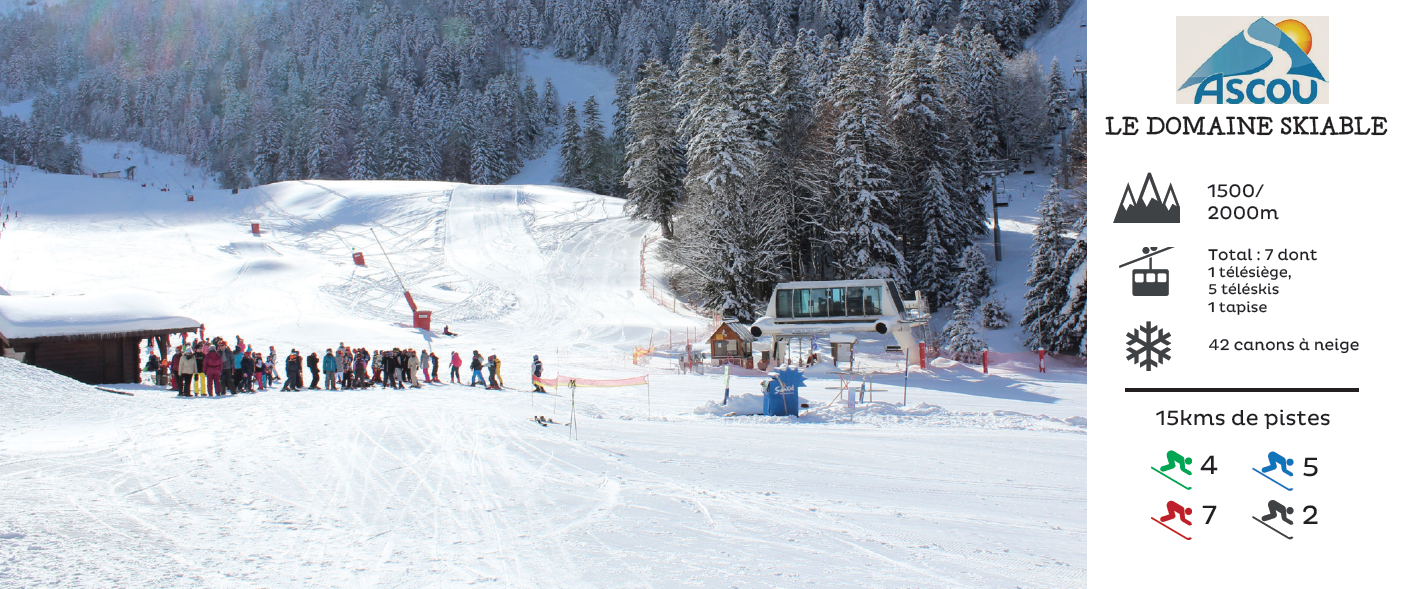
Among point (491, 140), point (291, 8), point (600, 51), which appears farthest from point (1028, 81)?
point (291, 8)

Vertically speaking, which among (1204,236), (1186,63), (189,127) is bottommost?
(1204,236)

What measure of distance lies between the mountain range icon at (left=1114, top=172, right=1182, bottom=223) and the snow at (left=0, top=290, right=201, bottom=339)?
21.4 m

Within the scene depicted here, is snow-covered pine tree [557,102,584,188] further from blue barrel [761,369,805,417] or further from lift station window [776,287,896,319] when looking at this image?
blue barrel [761,369,805,417]

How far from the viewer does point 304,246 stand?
40.5 meters

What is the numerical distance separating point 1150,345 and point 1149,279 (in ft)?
1.27

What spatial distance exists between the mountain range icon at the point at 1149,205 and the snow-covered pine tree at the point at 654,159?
35.8m

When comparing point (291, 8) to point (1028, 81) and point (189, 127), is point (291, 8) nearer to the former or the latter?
point (189, 127)

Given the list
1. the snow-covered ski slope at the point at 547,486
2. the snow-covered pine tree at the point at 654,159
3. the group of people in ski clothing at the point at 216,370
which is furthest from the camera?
the snow-covered pine tree at the point at 654,159

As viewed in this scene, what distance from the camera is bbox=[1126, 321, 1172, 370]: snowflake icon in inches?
173

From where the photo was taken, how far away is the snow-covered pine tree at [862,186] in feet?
109

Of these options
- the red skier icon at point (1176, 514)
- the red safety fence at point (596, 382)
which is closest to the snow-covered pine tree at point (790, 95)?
the red safety fence at point (596, 382)

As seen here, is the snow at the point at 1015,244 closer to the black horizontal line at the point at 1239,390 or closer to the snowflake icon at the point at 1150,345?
the black horizontal line at the point at 1239,390

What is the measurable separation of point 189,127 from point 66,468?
142 meters

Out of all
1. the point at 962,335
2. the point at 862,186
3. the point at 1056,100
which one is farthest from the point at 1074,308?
the point at 1056,100
